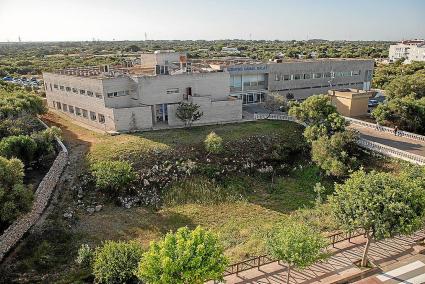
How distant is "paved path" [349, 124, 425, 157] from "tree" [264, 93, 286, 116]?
39.2ft

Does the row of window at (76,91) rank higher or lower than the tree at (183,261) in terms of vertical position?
higher

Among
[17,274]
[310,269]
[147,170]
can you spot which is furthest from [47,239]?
[310,269]

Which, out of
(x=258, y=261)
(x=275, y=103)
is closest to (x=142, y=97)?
(x=275, y=103)

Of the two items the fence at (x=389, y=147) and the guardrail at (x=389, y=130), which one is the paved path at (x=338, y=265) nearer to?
the fence at (x=389, y=147)

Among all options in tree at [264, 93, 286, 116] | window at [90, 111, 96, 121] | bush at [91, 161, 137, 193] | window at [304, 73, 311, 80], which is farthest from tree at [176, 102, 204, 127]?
window at [304, 73, 311, 80]

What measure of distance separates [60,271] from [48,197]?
10.4 metres

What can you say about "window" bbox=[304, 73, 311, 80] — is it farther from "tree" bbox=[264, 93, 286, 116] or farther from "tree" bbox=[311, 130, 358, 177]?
"tree" bbox=[311, 130, 358, 177]

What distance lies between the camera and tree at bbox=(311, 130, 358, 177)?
39156 mm

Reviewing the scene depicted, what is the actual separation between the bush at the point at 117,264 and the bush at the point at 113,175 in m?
13.1

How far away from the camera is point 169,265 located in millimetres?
17859

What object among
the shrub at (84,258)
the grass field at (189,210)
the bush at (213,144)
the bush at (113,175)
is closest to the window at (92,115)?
the grass field at (189,210)

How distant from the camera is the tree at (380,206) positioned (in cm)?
2095

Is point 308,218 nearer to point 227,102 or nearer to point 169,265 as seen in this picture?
point 169,265

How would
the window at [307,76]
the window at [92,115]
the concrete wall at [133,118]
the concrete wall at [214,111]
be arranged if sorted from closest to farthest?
the concrete wall at [133,118], the concrete wall at [214,111], the window at [92,115], the window at [307,76]
